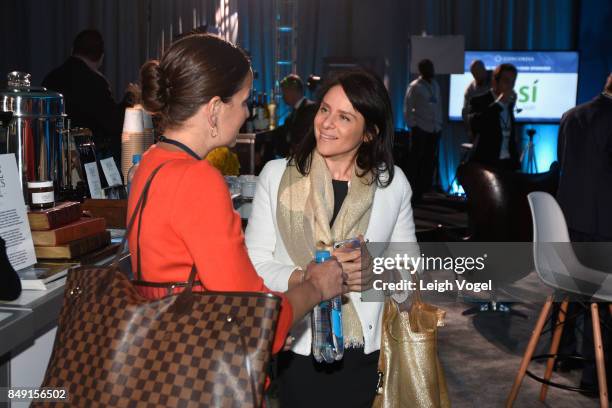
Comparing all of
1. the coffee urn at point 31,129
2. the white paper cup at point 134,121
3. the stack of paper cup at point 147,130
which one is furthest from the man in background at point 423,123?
the coffee urn at point 31,129

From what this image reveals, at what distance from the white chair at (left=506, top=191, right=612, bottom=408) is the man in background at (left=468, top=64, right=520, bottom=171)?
414cm

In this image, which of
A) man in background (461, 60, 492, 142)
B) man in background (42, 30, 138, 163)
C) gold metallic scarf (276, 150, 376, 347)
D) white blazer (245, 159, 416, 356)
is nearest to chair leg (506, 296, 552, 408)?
white blazer (245, 159, 416, 356)

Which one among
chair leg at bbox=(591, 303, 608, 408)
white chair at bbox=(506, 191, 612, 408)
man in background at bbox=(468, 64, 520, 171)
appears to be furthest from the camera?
man in background at bbox=(468, 64, 520, 171)

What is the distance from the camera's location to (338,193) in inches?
81.1

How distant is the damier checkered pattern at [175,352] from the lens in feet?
3.49

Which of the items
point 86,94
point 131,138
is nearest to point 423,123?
point 86,94

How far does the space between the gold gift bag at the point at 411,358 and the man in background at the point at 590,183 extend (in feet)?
5.49

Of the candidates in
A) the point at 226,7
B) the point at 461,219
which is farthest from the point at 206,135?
the point at 226,7

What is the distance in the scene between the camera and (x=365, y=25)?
34.3 ft

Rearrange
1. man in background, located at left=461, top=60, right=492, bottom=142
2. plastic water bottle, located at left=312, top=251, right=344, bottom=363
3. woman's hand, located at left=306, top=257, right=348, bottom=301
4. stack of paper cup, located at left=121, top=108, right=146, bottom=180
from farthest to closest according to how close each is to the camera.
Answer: man in background, located at left=461, top=60, right=492, bottom=142
stack of paper cup, located at left=121, top=108, right=146, bottom=180
plastic water bottle, located at left=312, top=251, right=344, bottom=363
woman's hand, located at left=306, top=257, right=348, bottom=301

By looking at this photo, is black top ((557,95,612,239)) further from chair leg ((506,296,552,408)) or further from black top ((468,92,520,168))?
black top ((468,92,520,168))

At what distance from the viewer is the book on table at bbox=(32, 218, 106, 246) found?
5.77ft

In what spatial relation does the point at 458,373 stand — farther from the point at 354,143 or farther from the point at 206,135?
the point at 206,135

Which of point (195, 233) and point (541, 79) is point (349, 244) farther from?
point (541, 79)
